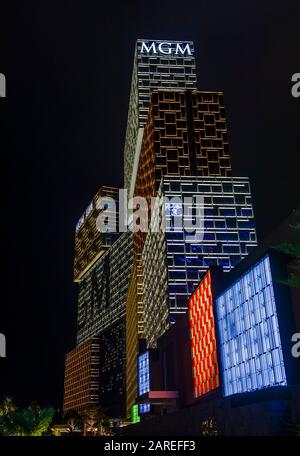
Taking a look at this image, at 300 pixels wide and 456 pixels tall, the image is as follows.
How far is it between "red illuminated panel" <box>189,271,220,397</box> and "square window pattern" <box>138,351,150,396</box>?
29.7 metres

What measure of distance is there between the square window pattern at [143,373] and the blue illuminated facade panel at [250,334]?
43.9 m

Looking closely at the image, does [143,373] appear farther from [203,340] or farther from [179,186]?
[179,186]

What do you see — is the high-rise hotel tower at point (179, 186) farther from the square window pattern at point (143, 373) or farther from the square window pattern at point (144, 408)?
the square window pattern at point (144, 408)

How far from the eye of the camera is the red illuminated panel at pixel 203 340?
59.5 metres

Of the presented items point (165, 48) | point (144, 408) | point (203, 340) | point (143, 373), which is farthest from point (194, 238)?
point (165, 48)

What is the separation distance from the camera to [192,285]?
412ft

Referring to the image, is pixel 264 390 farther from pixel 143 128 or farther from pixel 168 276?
pixel 143 128

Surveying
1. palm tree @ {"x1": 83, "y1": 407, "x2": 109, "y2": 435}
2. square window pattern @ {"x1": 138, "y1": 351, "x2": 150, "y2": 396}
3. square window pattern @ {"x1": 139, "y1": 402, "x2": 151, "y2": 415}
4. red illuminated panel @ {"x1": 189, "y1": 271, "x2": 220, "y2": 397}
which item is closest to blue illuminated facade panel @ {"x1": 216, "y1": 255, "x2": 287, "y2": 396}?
red illuminated panel @ {"x1": 189, "y1": 271, "x2": 220, "y2": 397}

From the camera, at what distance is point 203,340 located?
209 ft

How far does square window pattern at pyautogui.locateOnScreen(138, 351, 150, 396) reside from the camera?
318ft

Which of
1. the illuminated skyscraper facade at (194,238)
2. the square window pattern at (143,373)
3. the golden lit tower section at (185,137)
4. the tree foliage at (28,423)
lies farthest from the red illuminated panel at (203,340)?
the golden lit tower section at (185,137)

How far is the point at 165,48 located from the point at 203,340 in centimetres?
15862
